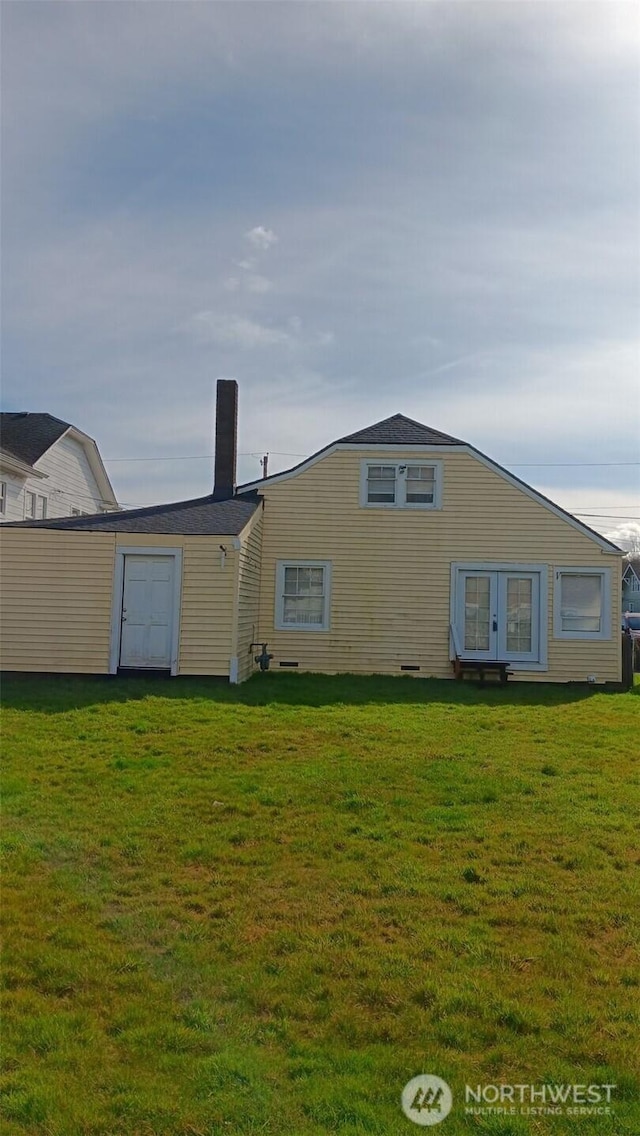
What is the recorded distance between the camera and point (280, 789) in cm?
723

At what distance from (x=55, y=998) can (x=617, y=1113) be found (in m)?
2.60

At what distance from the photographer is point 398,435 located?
17.0 meters

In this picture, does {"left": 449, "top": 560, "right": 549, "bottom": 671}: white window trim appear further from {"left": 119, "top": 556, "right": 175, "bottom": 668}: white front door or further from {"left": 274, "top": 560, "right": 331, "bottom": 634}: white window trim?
{"left": 119, "top": 556, "right": 175, "bottom": 668}: white front door

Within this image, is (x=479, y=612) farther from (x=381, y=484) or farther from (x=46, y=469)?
(x=46, y=469)

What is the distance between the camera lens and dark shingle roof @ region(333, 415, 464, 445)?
16.7 metres

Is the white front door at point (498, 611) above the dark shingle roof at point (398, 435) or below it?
below

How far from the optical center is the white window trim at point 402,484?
54.4ft

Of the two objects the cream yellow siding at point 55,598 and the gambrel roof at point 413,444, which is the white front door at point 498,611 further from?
the cream yellow siding at point 55,598

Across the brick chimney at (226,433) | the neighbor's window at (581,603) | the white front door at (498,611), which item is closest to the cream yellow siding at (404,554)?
the neighbor's window at (581,603)

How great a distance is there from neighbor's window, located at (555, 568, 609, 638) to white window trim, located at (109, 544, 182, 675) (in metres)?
8.00

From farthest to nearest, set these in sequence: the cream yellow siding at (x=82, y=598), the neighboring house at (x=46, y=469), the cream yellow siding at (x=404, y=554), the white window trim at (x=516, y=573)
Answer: the neighboring house at (x=46, y=469) → the cream yellow siding at (x=404, y=554) → the white window trim at (x=516, y=573) → the cream yellow siding at (x=82, y=598)

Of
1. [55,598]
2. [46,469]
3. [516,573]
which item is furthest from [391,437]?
[46,469]

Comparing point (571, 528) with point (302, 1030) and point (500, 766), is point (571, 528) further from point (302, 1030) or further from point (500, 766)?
point (302, 1030)

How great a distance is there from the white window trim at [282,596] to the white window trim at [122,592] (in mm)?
3069
